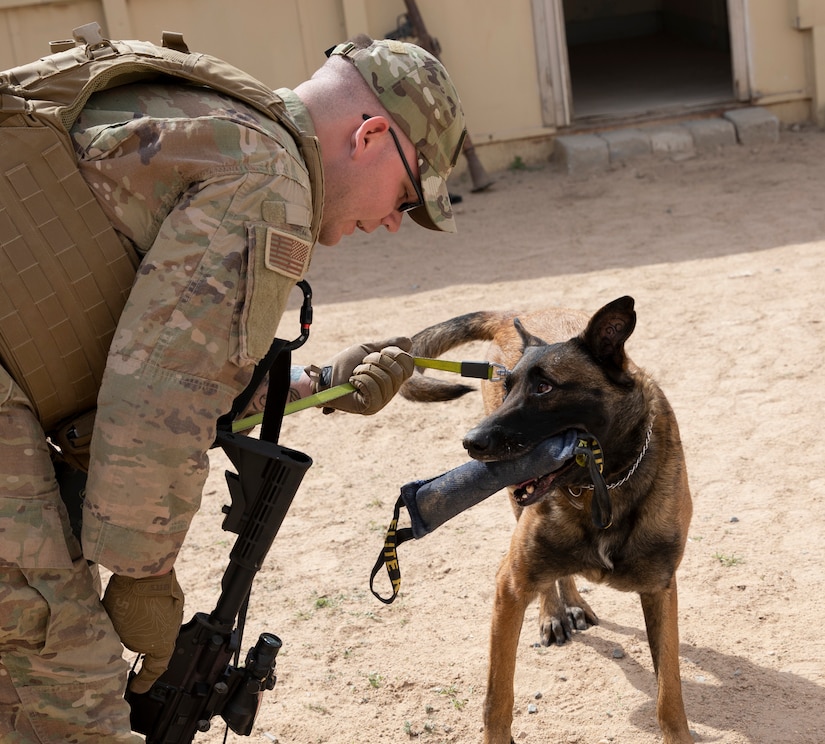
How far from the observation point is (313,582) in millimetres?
4258

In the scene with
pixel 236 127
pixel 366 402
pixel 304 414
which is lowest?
pixel 304 414

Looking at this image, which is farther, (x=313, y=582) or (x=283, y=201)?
(x=313, y=582)

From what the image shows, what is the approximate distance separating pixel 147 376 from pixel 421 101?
0.88 metres

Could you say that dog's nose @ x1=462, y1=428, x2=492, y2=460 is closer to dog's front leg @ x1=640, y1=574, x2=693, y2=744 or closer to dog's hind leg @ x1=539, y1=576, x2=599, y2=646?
dog's front leg @ x1=640, y1=574, x2=693, y2=744

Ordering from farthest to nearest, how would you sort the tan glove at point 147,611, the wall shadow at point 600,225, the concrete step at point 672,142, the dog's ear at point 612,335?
the concrete step at point 672,142 → the wall shadow at point 600,225 → the dog's ear at point 612,335 → the tan glove at point 147,611

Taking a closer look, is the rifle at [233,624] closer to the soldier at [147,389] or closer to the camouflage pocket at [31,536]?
the soldier at [147,389]

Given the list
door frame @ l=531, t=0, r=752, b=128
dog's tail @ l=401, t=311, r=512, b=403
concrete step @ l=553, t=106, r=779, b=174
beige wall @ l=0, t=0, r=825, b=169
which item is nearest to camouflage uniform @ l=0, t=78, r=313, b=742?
dog's tail @ l=401, t=311, r=512, b=403

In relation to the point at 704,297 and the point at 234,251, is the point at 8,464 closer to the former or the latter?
the point at 234,251

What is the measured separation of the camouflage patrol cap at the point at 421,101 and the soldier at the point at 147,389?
0.71ft

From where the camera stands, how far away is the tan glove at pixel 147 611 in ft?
6.70

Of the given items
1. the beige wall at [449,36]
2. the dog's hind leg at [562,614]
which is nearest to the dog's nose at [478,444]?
the dog's hind leg at [562,614]

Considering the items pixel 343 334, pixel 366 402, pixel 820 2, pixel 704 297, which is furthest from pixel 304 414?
pixel 820 2

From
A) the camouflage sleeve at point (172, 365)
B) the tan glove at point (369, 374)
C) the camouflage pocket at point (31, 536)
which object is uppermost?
the camouflage sleeve at point (172, 365)

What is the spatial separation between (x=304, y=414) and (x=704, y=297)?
2.84 m
